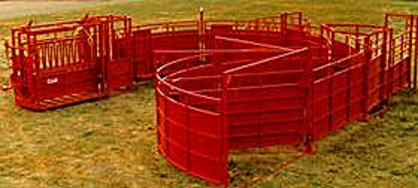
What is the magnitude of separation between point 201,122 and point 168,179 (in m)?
1.23

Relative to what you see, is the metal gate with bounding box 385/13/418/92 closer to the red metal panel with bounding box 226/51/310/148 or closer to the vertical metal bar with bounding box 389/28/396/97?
the vertical metal bar with bounding box 389/28/396/97

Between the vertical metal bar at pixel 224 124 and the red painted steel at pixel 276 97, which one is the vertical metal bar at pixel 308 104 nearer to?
the red painted steel at pixel 276 97

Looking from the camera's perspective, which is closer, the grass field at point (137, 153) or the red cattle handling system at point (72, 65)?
the grass field at point (137, 153)

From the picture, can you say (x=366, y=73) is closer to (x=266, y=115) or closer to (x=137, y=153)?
(x=266, y=115)

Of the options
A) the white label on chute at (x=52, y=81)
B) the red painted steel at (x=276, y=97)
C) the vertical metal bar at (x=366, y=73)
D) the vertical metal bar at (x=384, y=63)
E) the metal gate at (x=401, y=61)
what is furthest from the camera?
the white label on chute at (x=52, y=81)

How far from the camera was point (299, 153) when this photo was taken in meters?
12.4

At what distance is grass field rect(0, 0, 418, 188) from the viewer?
36.8 feet

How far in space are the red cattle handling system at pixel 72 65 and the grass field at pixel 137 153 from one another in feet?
1.81

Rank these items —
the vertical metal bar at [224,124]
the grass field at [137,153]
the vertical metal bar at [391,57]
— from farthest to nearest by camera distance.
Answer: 1. the vertical metal bar at [391,57]
2. the grass field at [137,153]
3. the vertical metal bar at [224,124]

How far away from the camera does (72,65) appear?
16.9 m

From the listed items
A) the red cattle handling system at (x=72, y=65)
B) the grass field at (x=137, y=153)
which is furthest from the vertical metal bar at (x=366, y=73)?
the red cattle handling system at (x=72, y=65)

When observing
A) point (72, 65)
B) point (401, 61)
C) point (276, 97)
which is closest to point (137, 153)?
point (276, 97)

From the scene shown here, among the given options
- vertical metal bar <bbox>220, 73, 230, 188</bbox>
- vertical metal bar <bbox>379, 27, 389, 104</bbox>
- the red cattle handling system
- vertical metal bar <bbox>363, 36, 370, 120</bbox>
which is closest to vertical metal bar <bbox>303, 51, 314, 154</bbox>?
vertical metal bar <bbox>220, 73, 230, 188</bbox>

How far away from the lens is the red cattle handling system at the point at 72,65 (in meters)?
16.0
